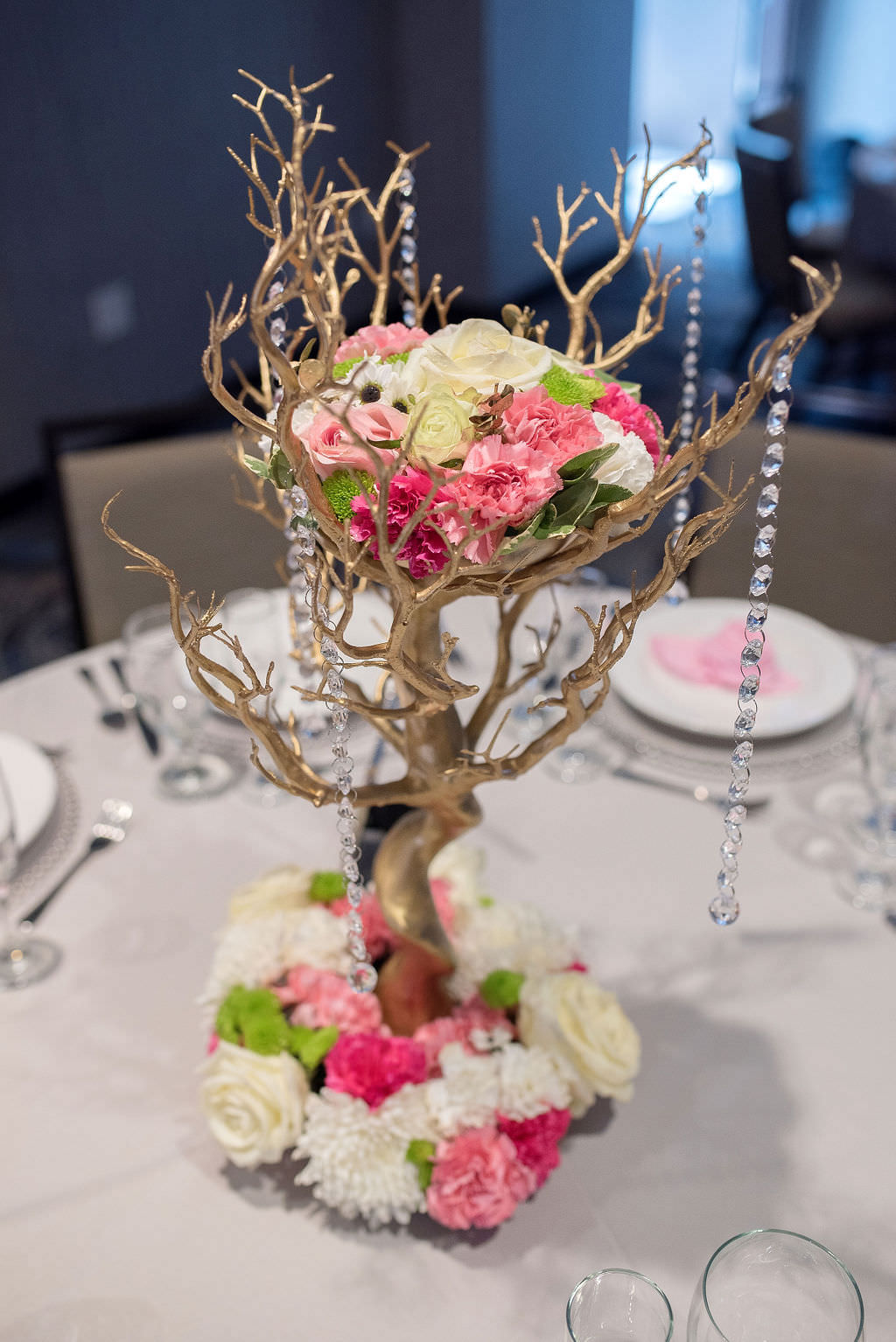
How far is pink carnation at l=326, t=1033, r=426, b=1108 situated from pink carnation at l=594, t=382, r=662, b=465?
44cm

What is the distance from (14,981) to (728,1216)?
23.4 inches

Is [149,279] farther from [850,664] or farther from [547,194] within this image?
[850,664]

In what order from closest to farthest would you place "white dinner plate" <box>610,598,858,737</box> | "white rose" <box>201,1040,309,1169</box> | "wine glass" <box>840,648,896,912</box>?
1. "white rose" <box>201,1040,309,1169</box>
2. "wine glass" <box>840,648,896,912</box>
3. "white dinner plate" <box>610,598,858,737</box>

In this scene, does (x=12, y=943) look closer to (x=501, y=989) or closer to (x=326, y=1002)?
(x=326, y=1002)

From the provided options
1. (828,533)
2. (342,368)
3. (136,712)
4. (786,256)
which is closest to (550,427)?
(342,368)

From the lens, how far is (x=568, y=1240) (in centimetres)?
74

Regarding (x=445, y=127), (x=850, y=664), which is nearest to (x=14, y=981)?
(x=850, y=664)

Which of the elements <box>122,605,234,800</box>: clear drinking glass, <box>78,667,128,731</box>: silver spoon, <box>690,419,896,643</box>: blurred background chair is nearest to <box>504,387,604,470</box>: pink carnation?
<box>122,605,234,800</box>: clear drinking glass

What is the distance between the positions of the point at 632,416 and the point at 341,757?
0.25 metres

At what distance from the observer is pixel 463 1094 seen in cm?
75

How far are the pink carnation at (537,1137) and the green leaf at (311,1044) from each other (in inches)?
5.2

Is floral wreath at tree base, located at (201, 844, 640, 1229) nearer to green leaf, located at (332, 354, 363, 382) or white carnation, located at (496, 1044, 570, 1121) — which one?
white carnation, located at (496, 1044, 570, 1121)

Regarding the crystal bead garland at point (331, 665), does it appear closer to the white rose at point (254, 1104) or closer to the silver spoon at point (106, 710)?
the white rose at point (254, 1104)

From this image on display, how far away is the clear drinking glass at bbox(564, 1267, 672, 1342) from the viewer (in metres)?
0.59
